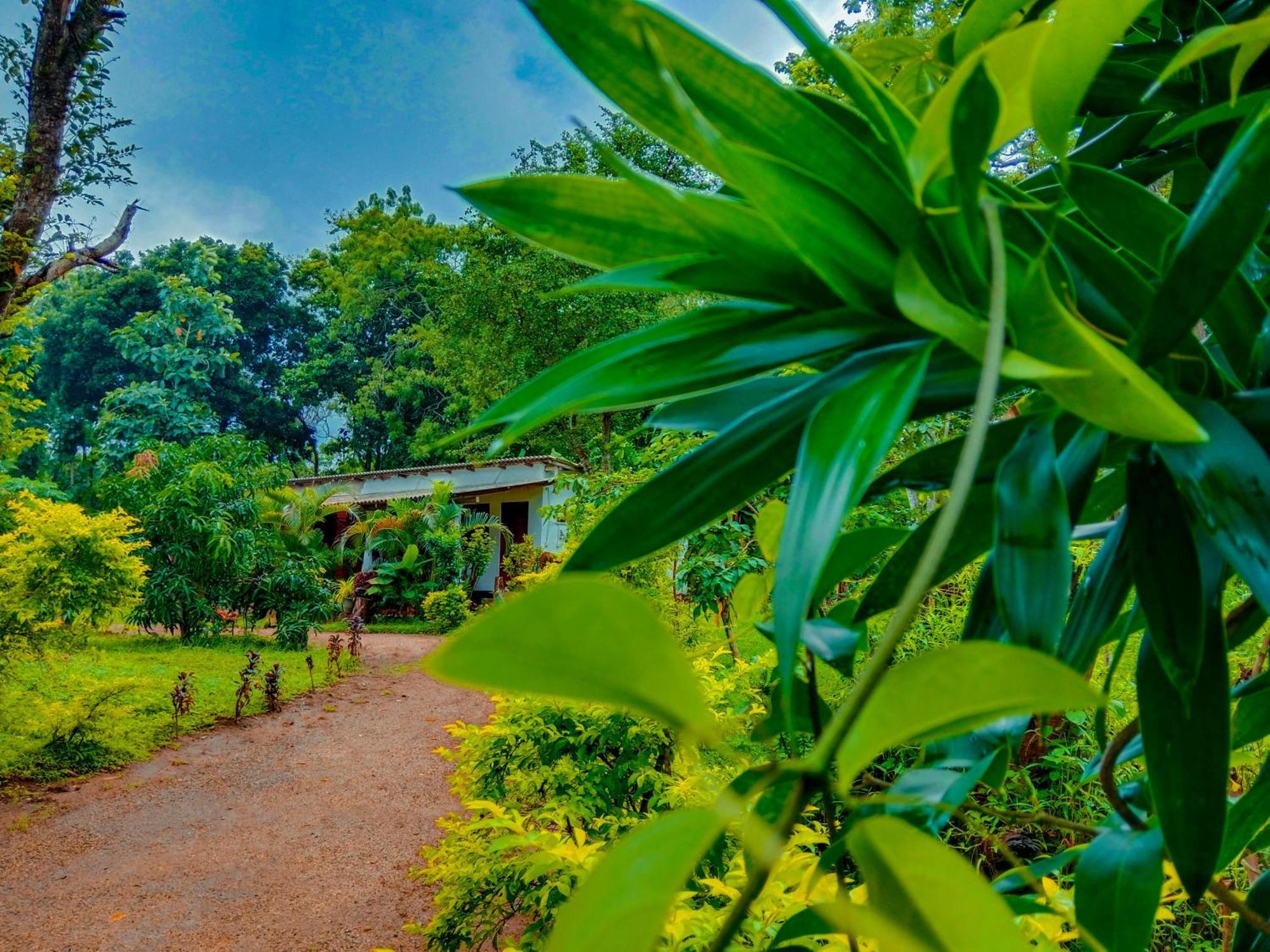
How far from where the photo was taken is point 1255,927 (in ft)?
1.31

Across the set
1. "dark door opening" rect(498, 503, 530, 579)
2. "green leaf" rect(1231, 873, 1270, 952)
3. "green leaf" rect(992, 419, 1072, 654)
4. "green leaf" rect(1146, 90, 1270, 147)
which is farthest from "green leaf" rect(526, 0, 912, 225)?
"dark door opening" rect(498, 503, 530, 579)

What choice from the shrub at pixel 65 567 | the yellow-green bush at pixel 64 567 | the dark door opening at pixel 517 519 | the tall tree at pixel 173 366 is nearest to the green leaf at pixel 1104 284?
the yellow-green bush at pixel 64 567

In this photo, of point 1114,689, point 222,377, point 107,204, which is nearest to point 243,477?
point 107,204

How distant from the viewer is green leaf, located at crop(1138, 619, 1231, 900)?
0.92 feet

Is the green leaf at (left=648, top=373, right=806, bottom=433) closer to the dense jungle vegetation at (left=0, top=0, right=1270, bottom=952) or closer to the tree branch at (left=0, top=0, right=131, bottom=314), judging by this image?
the dense jungle vegetation at (left=0, top=0, right=1270, bottom=952)

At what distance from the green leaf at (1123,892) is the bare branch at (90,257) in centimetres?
611

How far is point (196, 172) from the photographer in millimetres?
32281

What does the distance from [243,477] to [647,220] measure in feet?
31.8

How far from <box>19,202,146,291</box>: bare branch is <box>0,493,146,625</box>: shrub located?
150cm

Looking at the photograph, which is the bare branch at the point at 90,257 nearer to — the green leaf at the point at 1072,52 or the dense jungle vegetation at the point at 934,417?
the dense jungle vegetation at the point at 934,417

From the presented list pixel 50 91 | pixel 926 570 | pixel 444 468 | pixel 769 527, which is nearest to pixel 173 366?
pixel 444 468

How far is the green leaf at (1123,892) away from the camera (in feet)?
1.06

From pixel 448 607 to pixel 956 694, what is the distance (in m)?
9.38

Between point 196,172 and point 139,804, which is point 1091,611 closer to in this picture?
point 139,804
